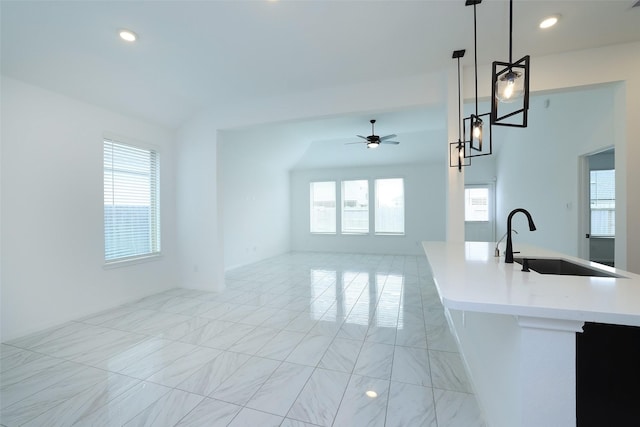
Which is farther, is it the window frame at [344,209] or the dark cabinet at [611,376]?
the window frame at [344,209]

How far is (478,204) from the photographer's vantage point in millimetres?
7910

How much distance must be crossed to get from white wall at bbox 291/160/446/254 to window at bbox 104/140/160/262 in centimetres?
509

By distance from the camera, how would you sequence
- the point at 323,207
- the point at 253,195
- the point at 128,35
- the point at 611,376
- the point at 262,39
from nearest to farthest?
the point at 611,376 < the point at 128,35 < the point at 262,39 < the point at 253,195 < the point at 323,207

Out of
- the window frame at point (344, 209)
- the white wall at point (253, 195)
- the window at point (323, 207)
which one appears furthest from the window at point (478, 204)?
the white wall at point (253, 195)

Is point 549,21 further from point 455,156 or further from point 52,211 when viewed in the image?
point 52,211

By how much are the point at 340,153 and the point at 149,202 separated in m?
5.04

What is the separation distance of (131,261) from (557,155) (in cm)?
672

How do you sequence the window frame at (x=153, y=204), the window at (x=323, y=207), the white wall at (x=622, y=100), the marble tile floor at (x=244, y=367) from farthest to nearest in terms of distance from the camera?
the window at (x=323, y=207) → the window frame at (x=153, y=204) → the white wall at (x=622, y=100) → the marble tile floor at (x=244, y=367)

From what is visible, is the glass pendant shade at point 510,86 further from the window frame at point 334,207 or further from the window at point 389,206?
the window frame at point 334,207

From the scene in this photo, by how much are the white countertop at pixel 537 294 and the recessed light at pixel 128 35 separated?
3358mm

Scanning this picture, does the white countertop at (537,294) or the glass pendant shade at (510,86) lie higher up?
the glass pendant shade at (510,86)

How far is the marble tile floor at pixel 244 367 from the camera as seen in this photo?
1.81 metres

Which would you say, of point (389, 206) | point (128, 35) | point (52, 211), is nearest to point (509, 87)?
point (128, 35)

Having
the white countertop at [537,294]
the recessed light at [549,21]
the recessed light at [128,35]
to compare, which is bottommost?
the white countertop at [537,294]
